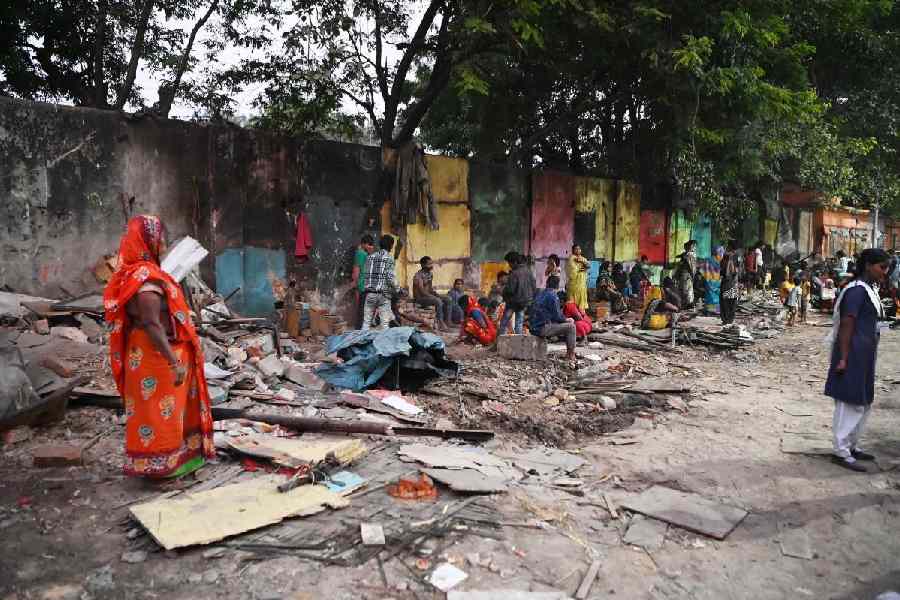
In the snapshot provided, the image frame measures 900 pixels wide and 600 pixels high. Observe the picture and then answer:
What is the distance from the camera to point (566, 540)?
139 inches

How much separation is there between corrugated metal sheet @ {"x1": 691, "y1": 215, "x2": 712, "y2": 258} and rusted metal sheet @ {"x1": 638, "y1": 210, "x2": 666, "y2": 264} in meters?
1.37

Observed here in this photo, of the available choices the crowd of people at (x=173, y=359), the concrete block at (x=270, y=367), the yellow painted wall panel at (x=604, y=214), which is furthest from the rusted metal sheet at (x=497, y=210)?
the crowd of people at (x=173, y=359)

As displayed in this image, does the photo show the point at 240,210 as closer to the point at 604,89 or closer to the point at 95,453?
the point at 95,453

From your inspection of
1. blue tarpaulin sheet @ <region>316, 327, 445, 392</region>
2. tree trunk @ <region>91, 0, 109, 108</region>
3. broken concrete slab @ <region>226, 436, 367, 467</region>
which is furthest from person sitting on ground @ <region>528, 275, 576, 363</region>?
tree trunk @ <region>91, 0, 109, 108</region>

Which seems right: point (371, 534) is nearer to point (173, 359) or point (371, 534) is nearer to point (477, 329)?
point (173, 359)

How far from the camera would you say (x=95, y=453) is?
15.2ft

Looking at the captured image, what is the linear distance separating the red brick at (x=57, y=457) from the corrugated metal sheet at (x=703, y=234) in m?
16.6

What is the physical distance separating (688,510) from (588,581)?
3.97 feet

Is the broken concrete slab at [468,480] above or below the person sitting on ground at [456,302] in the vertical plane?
below

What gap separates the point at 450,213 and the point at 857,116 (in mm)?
13170

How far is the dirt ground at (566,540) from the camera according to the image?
9.94 ft

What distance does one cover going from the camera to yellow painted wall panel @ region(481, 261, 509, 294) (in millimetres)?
13086

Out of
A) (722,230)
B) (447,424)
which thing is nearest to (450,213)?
(447,424)

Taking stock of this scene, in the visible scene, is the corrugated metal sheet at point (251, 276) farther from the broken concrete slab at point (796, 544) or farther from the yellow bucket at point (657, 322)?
the broken concrete slab at point (796, 544)
